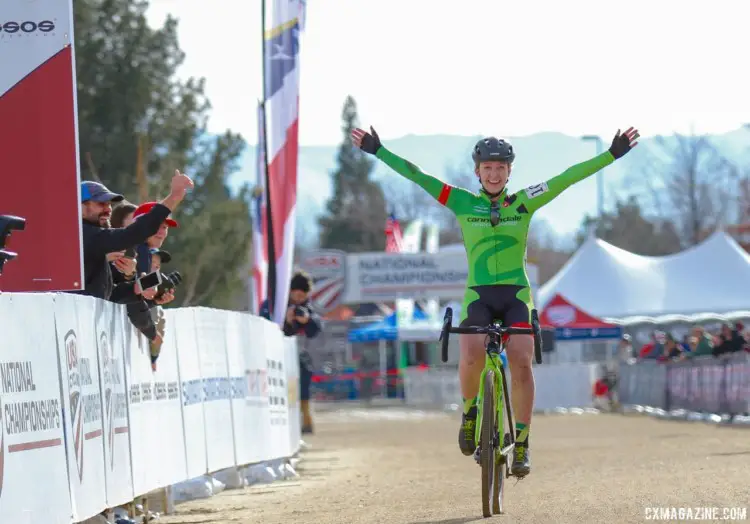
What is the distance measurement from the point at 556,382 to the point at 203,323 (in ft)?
94.0

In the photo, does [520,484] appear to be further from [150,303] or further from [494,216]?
[150,303]

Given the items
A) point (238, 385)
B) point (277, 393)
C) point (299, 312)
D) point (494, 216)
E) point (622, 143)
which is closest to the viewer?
point (494, 216)

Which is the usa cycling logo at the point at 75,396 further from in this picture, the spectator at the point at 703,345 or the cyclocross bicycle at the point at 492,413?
the spectator at the point at 703,345

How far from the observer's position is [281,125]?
17.8 m

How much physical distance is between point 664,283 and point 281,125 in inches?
1145

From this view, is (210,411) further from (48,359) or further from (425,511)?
(48,359)

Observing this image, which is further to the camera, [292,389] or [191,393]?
[292,389]

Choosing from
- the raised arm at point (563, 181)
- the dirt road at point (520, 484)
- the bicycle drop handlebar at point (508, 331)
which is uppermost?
the raised arm at point (563, 181)

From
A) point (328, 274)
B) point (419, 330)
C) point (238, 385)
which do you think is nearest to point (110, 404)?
point (238, 385)

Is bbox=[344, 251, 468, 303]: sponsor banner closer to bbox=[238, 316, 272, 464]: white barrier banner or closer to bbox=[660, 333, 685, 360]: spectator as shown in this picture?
bbox=[660, 333, 685, 360]: spectator

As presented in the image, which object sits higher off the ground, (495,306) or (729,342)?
(495,306)

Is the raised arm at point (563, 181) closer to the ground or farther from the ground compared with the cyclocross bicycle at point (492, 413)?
farther from the ground

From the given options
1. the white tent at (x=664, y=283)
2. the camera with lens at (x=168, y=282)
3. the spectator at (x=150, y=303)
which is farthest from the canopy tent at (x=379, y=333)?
the camera with lens at (x=168, y=282)

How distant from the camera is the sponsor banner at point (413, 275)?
48.5 metres
